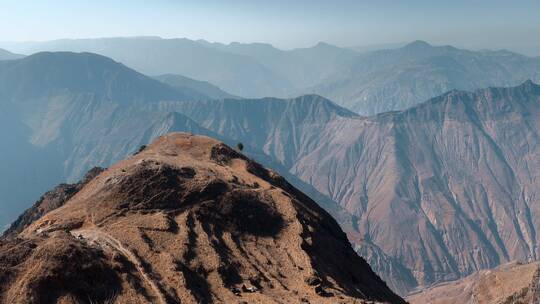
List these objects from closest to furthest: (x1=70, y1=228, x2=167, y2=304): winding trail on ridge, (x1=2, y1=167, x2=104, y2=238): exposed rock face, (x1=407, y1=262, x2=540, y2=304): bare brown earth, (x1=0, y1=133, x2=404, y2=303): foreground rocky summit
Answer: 1. (x1=0, y1=133, x2=404, y2=303): foreground rocky summit
2. (x1=70, y1=228, x2=167, y2=304): winding trail on ridge
3. (x1=407, y1=262, x2=540, y2=304): bare brown earth
4. (x1=2, y1=167, x2=104, y2=238): exposed rock face

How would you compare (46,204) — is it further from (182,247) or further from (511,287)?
(511,287)

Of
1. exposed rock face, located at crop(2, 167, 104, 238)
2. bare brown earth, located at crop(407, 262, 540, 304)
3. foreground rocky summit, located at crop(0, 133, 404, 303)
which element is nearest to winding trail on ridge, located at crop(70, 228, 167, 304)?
foreground rocky summit, located at crop(0, 133, 404, 303)

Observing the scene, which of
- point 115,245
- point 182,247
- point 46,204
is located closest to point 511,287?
point 182,247

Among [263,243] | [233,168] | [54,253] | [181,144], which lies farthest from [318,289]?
[181,144]

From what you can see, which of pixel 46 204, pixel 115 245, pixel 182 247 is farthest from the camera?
pixel 46 204

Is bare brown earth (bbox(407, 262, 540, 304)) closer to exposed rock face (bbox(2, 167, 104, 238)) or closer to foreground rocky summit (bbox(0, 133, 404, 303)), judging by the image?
foreground rocky summit (bbox(0, 133, 404, 303))

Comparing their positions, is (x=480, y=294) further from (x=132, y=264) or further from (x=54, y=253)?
(x=54, y=253)

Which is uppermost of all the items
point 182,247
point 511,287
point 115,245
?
point 115,245

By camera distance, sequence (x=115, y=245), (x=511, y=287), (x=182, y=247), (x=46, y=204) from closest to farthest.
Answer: (x=115, y=245), (x=182, y=247), (x=511, y=287), (x=46, y=204)

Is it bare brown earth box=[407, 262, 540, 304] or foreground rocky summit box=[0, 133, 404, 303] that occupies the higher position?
foreground rocky summit box=[0, 133, 404, 303]
